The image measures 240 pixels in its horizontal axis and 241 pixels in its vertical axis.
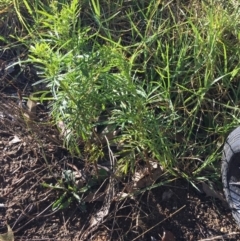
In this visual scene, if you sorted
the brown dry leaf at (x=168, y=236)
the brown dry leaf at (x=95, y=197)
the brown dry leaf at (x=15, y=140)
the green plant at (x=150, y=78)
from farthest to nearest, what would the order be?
the brown dry leaf at (x=15, y=140), the brown dry leaf at (x=95, y=197), the brown dry leaf at (x=168, y=236), the green plant at (x=150, y=78)

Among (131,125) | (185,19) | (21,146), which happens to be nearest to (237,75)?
(185,19)

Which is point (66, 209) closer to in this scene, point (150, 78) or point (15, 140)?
point (15, 140)

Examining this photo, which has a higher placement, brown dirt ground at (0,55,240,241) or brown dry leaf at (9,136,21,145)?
brown dry leaf at (9,136,21,145)

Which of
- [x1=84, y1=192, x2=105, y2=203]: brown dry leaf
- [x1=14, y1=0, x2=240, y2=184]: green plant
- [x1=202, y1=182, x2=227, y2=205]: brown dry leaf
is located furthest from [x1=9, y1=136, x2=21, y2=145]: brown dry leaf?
[x1=202, y1=182, x2=227, y2=205]: brown dry leaf

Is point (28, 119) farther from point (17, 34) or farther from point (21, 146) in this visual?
point (17, 34)

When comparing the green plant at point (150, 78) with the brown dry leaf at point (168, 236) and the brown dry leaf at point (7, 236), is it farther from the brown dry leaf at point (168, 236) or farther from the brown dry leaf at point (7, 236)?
the brown dry leaf at point (7, 236)

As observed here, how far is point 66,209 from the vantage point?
2.61 m

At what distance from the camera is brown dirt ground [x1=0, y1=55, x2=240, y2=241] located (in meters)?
2.54

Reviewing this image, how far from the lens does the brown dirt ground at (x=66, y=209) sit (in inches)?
A: 100

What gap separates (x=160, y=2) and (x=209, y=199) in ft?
3.20

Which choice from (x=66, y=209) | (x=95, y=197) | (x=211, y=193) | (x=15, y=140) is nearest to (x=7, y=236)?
(x=66, y=209)

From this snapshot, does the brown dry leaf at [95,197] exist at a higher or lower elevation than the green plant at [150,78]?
lower

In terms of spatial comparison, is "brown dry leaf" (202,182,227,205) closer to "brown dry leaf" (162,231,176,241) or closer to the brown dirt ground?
the brown dirt ground

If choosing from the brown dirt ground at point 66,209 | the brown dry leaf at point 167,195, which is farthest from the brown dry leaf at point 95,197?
the brown dry leaf at point 167,195
